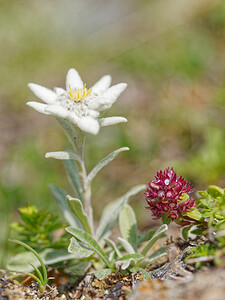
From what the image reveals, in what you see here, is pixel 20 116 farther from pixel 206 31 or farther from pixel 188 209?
pixel 188 209

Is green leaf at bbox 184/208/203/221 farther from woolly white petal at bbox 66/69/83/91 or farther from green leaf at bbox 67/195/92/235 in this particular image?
woolly white petal at bbox 66/69/83/91

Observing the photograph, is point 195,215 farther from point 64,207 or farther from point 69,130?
point 64,207

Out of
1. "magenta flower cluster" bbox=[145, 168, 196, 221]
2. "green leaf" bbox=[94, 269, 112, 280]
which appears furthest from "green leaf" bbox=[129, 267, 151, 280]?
"magenta flower cluster" bbox=[145, 168, 196, 221]

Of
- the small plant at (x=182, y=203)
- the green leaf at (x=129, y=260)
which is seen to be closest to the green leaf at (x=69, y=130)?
the small plant at (x=182, y=203)

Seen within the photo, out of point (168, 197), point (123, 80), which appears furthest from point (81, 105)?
point (123, 80)

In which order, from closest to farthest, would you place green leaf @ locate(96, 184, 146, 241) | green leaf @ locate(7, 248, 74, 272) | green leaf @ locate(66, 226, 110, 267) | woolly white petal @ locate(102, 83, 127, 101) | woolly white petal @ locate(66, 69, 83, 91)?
1. green leaf @ locate(66, 226, 110, 267)
2. woolly white petal @ locate(102, 83, 127, 101)
3. green leaf @ locate(7, 248, 74, 272)
4. woolly white petal @ locate(66, 69, 83, 91)
5. green leaf @ locate(96, 184, 146, 241)

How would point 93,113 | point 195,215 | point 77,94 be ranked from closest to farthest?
point 195,215, point 93,113, point 77,94
